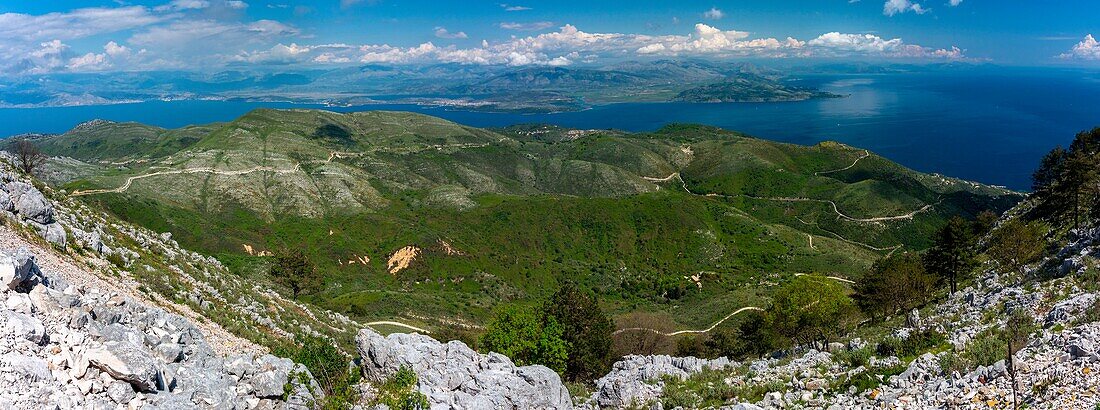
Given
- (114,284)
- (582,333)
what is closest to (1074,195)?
(582,333)

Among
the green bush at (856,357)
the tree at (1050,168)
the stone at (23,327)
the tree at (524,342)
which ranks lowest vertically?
the tree at (524,342)

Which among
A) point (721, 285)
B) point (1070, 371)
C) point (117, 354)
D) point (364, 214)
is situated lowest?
point (721, 285)

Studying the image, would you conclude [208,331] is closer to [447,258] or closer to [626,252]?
[447,258]

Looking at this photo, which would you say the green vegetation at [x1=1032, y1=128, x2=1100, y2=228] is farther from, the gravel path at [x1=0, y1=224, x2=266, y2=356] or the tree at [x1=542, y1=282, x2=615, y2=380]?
the gravel path at [x1=0, y1=224, x2=266, y2=356]

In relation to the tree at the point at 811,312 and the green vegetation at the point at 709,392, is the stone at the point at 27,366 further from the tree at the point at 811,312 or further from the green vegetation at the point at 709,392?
the tree at the point at 811,312

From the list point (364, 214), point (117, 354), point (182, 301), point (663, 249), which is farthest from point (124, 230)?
point (663, 249)

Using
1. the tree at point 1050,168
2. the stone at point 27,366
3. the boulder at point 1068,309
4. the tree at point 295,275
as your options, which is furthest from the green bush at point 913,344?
the tree at point 1050,168

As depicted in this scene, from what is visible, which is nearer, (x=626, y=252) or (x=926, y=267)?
(x=926, y=267)
